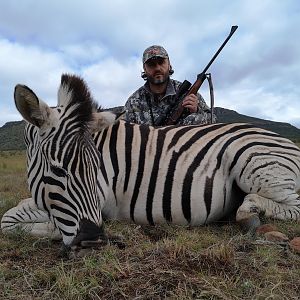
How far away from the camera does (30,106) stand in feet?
9.12

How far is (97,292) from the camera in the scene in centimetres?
200

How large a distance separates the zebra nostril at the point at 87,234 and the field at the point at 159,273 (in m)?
0.07

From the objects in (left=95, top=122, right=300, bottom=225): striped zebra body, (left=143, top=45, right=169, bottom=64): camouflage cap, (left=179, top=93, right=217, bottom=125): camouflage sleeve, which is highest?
(left=143, top=45, right=169, bottom=64): camouflage cap

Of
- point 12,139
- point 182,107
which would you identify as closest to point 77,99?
point 182,107

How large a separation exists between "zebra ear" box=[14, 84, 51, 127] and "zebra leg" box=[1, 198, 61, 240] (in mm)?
957

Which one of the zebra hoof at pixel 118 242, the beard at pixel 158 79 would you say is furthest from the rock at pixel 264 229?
the beard at pixel 158 79

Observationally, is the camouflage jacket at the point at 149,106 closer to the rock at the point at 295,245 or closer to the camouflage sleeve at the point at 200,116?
the camouflage sleeve at the point at 200,116

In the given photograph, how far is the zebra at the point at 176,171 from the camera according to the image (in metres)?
3.27

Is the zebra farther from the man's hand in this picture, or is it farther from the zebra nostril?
the man's hand

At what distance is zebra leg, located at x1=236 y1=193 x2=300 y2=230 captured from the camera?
10.8 ft

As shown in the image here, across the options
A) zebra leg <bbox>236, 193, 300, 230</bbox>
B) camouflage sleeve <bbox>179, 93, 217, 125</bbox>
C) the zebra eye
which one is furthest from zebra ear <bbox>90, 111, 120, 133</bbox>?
camouflage sleeve <bbox>179, 93, 217, 125</bbox>

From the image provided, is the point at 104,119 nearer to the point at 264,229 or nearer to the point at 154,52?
the point at 264,229

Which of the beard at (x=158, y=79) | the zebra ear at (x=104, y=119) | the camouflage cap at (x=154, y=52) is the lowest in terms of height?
the zebra ear at (x=104, y=119)

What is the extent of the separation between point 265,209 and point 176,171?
2.65 feet
